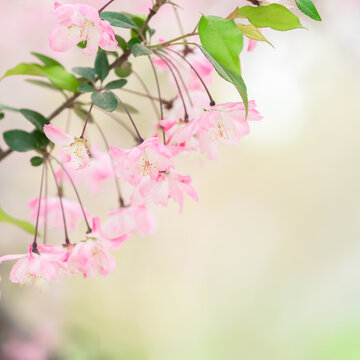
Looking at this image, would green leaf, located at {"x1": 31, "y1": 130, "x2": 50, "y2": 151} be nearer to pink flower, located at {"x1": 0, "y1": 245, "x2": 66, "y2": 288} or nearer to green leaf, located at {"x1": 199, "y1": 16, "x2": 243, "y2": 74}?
pink flower, located at {"x1": 0, "y1": 245, "x2": 66, "y2": 288}

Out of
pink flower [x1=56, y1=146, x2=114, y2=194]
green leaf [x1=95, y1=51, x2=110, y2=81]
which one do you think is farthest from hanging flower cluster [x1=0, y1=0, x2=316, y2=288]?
pink flower [x1=56, y1=146, x2=114, y2=194]

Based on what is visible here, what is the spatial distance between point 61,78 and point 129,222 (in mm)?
196

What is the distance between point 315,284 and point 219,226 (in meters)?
0.63

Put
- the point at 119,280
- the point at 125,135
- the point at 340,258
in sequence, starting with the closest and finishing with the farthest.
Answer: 1. the point at 125,135
2. the point at 119,280
3. the point at 340,258

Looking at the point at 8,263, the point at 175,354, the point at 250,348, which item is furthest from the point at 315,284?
the point at 8,263

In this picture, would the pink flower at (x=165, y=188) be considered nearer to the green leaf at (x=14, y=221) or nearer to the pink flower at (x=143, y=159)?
the pink flower at (x=143, y=159)

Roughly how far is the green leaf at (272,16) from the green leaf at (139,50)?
89mm

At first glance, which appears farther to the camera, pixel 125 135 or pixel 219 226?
pixel 219 226

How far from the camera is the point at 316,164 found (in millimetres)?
2789

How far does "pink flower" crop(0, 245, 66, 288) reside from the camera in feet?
1.57

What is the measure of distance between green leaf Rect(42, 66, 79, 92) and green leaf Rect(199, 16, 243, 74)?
195mm

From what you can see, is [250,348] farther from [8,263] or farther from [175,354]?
[8,263]

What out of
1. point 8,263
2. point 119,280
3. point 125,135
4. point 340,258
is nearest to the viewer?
point 8,263

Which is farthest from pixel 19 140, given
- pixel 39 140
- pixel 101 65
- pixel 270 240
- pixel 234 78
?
pixel 270 240
